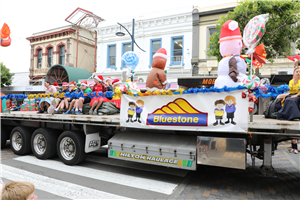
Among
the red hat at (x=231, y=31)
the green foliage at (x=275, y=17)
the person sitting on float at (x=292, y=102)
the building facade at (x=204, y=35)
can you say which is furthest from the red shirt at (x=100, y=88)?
the building facade at (x=204, y=35)

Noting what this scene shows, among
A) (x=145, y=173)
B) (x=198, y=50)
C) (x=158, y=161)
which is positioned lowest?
(x=145, y=173)

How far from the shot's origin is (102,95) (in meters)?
6.38

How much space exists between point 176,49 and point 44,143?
12.1 m

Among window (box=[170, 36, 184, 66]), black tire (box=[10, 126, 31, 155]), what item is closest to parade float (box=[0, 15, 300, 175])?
black tire (box=[10, 126, 31, 155])

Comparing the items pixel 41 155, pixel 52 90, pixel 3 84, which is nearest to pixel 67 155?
pixel 41 155

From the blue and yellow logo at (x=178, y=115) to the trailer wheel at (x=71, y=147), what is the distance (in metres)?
2.25

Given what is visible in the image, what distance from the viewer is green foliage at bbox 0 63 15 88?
907 inches

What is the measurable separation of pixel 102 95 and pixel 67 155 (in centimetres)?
204

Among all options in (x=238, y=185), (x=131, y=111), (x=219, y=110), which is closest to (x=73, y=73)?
(x=131, y=111)

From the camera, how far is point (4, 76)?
23.0 m

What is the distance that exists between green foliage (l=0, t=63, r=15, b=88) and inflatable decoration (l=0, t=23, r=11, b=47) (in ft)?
60.6

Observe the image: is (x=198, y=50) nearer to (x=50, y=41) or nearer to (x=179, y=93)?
(x=179, y=93)

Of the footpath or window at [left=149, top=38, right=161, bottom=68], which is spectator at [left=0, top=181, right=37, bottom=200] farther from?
window at [left=149, top=38, right=161, bottom=68]

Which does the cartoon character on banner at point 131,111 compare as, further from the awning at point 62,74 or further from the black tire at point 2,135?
the awning at point 62,74
